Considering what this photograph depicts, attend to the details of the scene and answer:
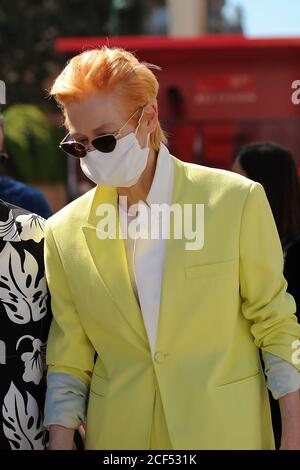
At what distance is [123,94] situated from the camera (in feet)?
7.68

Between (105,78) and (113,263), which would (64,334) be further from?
(105,78)

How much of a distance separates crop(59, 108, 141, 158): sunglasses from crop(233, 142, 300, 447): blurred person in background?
3.29 feet

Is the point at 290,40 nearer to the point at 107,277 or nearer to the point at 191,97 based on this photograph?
the point at 191,97

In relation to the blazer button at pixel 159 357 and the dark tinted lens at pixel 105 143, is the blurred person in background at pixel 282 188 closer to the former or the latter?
Result: the blazer button at pixel 159 357

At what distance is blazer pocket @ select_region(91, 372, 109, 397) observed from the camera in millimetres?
2383

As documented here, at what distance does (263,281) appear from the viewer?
2334 mm

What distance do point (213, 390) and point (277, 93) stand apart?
18.4ft

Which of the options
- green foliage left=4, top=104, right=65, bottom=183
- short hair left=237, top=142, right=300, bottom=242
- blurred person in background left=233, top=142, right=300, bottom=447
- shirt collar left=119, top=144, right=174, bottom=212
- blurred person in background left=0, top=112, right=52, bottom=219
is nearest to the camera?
shirt collar left=119, top=144, right=174, bottom=212

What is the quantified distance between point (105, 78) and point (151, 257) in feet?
1.61

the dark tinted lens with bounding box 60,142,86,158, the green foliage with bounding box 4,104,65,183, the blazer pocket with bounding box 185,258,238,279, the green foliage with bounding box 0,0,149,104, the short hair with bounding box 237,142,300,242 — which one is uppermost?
the dark tinted lens with bounding box 60,142,86,158

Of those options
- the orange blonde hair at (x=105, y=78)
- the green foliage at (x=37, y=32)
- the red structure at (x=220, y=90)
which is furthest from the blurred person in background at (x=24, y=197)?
the green foliage at (x=37, y=32)

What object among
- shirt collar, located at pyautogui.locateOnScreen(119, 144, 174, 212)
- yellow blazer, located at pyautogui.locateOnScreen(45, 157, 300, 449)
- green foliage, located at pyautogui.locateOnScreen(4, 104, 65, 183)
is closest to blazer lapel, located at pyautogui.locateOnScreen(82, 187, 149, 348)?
yellow blazer, located at pyautogui.locateOnScreen(45, 157, 300, 449)

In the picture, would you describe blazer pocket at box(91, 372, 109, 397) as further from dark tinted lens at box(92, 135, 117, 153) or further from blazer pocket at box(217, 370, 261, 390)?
dark tinted lens at box(92, 135, 117, 153)

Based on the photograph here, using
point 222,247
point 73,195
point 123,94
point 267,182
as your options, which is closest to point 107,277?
point 222,247
